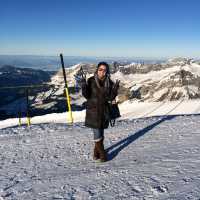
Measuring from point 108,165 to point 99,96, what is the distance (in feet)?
4.12

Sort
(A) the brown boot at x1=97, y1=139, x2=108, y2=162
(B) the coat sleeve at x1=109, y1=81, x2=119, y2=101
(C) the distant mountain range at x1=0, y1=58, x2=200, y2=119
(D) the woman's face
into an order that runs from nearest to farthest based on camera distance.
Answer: (D) the woman's face → (B) the coat sleeve at x1=109, y1=81, x2=119, y2=101 → (A) the brown boot at x1=97, y1=139, x2=108, y2=162 → (C) the distant mountain range at x1=0, y1=58, x2=200, y2=119

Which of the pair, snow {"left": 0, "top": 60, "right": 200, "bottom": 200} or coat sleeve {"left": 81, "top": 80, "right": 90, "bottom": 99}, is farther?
coat sleeve {"left": 81, "top": 80, "right": 90, "bottom": 99}

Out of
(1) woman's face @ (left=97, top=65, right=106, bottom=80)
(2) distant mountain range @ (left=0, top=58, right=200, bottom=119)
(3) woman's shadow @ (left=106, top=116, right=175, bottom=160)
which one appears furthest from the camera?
(2) distant mountain range @ (left=0, top=58, right=200, bottom=119)

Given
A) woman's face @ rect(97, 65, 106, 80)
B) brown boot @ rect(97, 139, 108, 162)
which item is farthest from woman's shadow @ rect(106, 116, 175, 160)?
woman's face @ rect(97, 65, 106, 80)

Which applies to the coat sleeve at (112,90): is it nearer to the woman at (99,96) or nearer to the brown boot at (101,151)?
the woman at (99,96)

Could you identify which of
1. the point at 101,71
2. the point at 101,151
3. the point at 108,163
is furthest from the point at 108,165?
the point at 101,71

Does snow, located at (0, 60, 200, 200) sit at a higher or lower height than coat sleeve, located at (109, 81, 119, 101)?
lower

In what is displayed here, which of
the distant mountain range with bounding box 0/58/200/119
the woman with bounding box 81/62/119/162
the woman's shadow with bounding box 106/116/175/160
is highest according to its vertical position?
the woman with bounding box 81/62/119/162

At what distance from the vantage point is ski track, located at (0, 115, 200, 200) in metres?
4.88

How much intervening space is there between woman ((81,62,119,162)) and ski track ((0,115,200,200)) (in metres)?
0.75

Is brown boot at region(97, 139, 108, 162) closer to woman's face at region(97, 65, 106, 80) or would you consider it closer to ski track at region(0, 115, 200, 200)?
ski track at region(0, 115, 200, 200)

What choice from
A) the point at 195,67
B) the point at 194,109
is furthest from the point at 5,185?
the point at 195,67

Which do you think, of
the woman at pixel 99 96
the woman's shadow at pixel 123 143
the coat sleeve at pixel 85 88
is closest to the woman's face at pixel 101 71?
the woman at pixel 99 96

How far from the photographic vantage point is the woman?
591 cm
